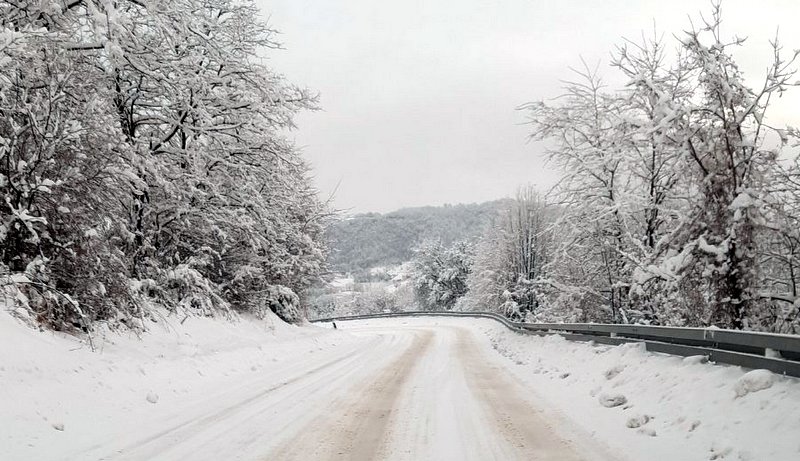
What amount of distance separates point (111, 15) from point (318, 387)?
685cm

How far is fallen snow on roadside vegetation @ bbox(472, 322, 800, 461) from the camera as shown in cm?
482

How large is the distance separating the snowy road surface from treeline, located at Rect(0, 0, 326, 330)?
1816mm

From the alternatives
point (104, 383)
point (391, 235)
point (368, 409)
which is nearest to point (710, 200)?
point (368, 409)

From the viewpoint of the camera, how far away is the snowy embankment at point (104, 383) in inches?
227

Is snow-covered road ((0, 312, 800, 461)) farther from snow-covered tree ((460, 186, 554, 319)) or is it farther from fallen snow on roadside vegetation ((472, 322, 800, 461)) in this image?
snow-covered tree ((460, 186, 554, 319))

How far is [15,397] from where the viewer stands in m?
6.11

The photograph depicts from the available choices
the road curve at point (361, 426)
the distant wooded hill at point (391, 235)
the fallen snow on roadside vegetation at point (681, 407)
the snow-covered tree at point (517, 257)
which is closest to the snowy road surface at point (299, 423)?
the road curve at point (361, 426)

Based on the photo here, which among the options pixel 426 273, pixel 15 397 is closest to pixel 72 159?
pixel 15 397

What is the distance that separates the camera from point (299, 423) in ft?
21.8

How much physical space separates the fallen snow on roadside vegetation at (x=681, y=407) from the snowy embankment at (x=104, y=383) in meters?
5.47

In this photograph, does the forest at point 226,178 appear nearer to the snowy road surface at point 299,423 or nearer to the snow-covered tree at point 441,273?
the snowy road surface at point 299,423

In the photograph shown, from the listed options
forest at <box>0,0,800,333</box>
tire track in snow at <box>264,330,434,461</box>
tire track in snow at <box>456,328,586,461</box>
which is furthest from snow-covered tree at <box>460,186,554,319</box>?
tire track in snow at <box>264,330,434,461</box>

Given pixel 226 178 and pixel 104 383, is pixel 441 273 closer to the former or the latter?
pixel 226 178

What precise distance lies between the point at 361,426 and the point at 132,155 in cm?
698
